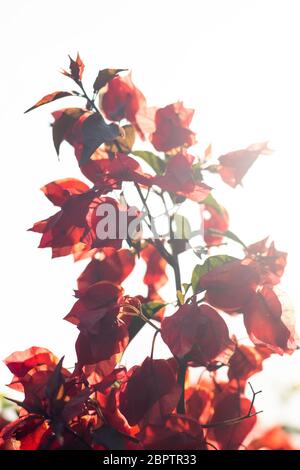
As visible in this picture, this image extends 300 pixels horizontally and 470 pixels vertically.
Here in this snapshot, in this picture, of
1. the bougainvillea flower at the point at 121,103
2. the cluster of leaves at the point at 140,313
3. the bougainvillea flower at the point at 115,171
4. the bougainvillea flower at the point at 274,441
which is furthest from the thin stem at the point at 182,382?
the bougainvillea flower at the point at 121,103

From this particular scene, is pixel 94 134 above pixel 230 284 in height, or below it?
above

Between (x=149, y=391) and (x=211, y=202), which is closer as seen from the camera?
(x=149, y=391)

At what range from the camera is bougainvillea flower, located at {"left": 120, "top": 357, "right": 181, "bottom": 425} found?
0.79 meters

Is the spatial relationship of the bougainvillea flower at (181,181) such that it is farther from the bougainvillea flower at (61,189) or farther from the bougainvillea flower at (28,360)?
the bougainvillea flower at (28,360)

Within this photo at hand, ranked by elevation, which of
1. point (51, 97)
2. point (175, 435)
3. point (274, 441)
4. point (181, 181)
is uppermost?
point (51, 97)

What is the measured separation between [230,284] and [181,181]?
5.8 inches

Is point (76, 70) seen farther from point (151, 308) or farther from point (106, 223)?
point (151, 308)

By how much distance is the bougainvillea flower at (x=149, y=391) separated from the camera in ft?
2.59

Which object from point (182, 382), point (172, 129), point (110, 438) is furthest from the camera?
point (172, 129)

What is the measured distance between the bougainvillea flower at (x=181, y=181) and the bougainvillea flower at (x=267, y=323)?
0.15 m

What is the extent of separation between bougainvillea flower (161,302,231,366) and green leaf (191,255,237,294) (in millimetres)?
50

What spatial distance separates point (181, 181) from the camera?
866 millimetres

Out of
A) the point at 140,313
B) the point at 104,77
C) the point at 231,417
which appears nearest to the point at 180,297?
the point at 140,313
